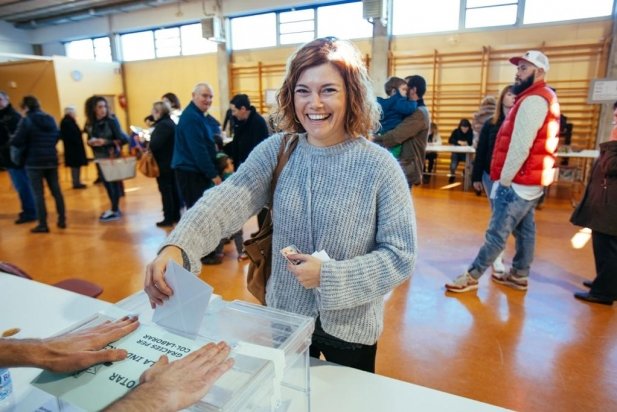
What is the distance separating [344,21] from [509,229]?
22.2ft

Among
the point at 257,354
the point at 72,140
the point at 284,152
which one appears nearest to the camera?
the point at 257,354

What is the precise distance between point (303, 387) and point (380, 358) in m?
1.33

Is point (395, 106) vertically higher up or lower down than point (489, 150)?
higher up

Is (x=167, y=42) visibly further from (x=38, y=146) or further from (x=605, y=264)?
(x=605, y=264)

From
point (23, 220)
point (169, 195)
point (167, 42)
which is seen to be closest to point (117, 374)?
point (169, 195)

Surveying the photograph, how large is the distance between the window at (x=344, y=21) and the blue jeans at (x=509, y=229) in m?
6.17

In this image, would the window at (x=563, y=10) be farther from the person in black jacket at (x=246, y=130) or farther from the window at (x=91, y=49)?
the window at (x=91, y=49)

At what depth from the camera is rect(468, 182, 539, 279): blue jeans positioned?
2.60 meters

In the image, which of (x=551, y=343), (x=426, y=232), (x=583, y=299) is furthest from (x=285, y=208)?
(x=426, y=232)

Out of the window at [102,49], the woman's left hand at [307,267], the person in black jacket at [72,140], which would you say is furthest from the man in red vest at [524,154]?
the window at [102,49]

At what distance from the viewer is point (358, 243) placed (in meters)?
1.02

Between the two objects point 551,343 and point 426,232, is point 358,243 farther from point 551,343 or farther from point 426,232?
point 426,232

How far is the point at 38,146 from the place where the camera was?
418 cm

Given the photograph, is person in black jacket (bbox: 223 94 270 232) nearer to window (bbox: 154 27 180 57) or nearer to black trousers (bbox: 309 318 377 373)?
black trousers (bbox: 309 318 377 373)
